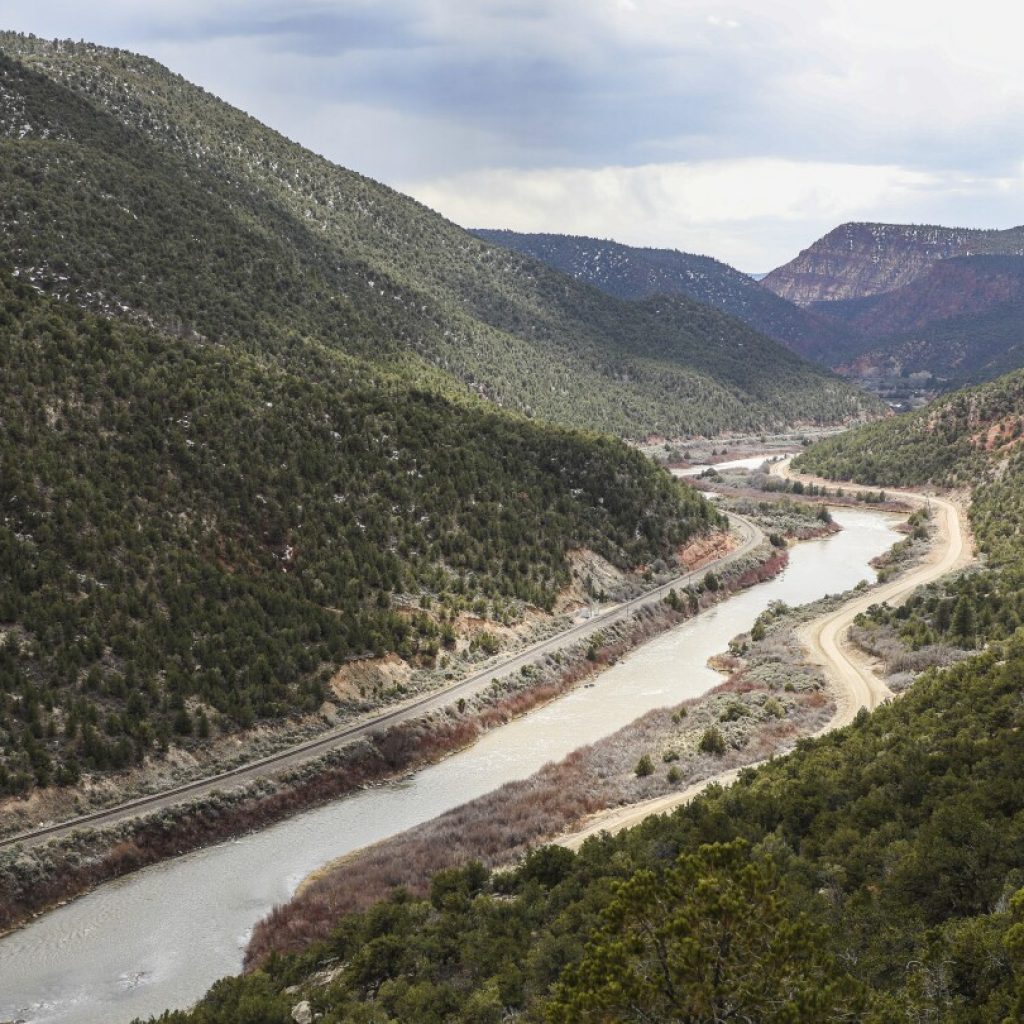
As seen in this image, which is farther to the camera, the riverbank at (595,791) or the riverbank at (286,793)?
the riverbank at (286,793)

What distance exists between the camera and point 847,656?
53.1 m

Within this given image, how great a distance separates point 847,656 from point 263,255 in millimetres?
67248

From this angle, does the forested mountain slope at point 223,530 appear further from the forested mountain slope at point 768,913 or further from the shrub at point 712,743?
the forested mountain slope at point 768,913

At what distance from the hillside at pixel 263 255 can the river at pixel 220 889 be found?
43.4m

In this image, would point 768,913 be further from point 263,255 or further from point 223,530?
point 263,255

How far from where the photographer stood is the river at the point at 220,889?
2567 cm

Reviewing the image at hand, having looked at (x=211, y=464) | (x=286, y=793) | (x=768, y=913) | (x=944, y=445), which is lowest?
(x=944, y=445)

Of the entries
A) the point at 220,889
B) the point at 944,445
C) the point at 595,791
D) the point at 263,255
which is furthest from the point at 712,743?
the point at 944,445

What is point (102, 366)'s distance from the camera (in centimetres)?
5522

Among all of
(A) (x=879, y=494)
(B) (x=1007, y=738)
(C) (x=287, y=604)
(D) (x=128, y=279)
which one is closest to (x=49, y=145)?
(D) (x=128, y=279)

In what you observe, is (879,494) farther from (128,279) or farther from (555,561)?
(128,279)

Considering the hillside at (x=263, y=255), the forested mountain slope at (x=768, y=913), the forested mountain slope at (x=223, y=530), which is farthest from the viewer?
the hillside at (x=263, y=255)

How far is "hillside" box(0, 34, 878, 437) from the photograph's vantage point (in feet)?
250

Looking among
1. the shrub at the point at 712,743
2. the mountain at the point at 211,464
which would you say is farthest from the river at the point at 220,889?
the shrub at the point at 712,743
